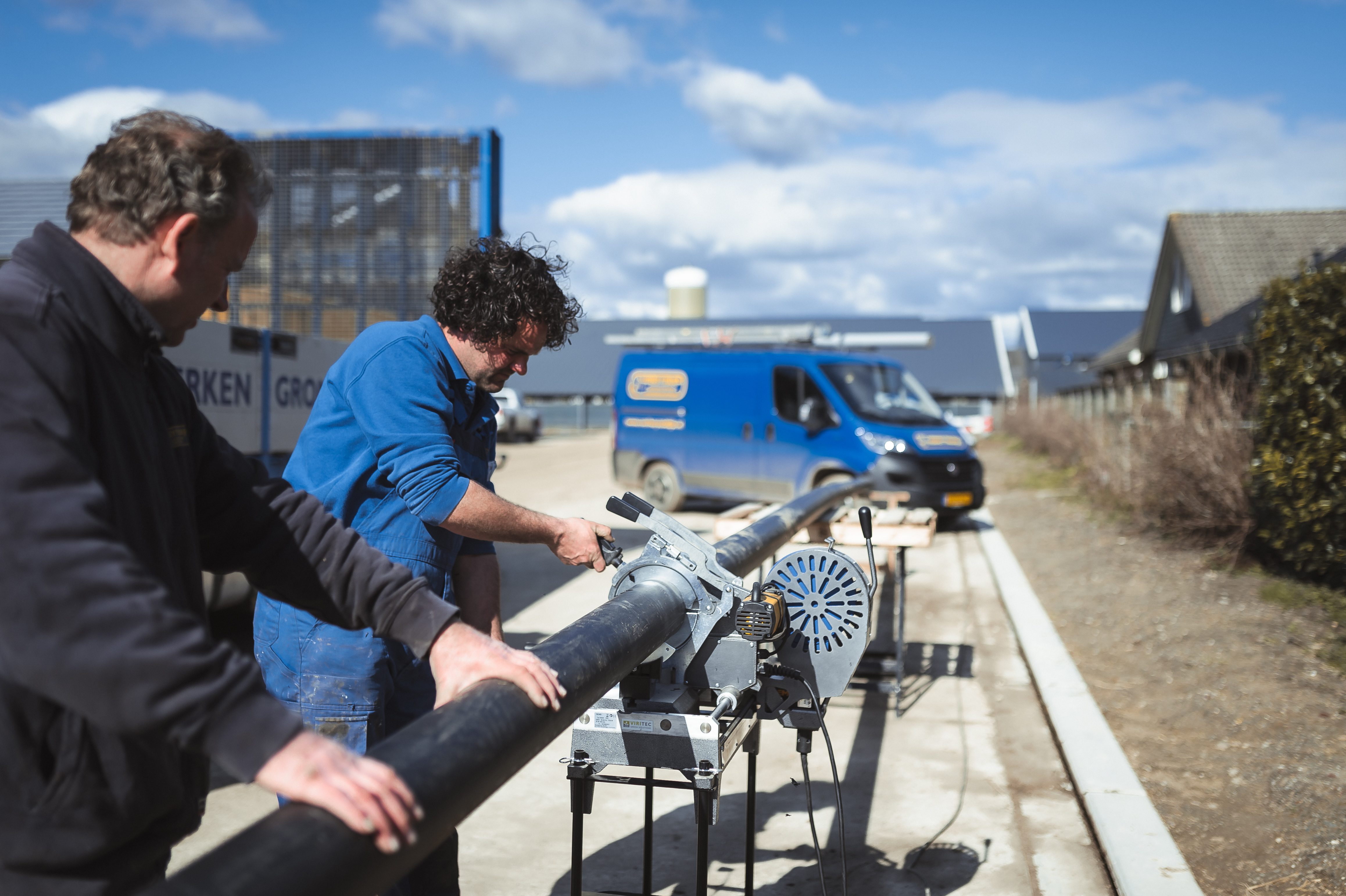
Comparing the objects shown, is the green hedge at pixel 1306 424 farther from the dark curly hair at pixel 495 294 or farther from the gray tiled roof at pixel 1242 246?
the gray tiled roof at pixel 1242 246

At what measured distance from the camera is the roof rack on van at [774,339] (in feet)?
44.7

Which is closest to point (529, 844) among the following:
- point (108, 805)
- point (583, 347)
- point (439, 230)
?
point (108, 805)

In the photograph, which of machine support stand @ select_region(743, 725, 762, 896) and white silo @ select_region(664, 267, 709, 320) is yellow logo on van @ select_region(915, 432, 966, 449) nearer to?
machine support stand @ select_region(743, 725, 762, 896)

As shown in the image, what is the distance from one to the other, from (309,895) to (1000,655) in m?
6.35

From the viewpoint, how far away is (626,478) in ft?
47.0

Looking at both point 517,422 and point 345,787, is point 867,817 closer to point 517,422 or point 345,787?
point 345,787

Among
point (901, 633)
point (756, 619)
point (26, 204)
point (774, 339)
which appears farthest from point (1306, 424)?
point (26, 204)

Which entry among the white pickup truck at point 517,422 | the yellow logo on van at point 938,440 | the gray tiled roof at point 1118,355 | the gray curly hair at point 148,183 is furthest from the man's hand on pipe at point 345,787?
the white pickup truck at point 517,422

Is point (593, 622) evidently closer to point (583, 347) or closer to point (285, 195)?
point (285, 195)

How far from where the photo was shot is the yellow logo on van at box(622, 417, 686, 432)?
13.6 meters

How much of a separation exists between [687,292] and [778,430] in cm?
3817

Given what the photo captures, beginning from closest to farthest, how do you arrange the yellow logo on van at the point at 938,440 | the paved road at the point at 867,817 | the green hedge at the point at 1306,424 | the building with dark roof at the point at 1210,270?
the paved road at the point at 867,817 → the green hedge at the point at 1306,424 → the yellow logo on van at the point at 938,440 → the building with dark roof at the point at 1210,270

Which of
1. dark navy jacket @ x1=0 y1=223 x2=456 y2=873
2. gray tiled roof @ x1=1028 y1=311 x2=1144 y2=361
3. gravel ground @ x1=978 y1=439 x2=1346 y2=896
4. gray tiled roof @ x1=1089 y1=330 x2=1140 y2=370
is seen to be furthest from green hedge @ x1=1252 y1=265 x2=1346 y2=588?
gray tiled roof @ x1=1028 y1=311 x2=1144 y2=361

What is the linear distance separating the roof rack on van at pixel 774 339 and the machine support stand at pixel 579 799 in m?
10.8
